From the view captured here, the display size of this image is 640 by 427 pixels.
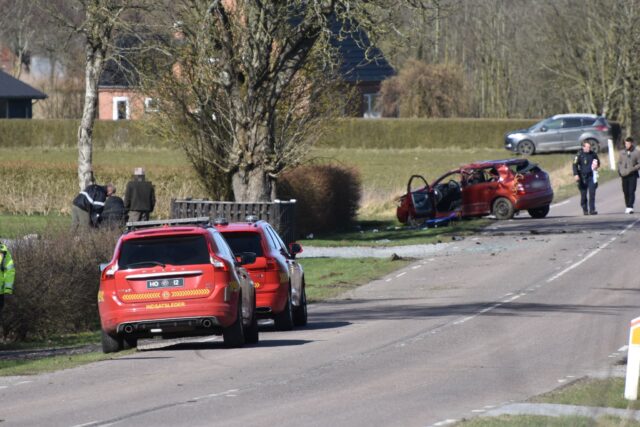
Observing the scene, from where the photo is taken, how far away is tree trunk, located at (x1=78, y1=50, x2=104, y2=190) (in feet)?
117

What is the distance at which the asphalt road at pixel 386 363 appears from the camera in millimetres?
11852

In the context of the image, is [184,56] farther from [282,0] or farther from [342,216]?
[342,216]

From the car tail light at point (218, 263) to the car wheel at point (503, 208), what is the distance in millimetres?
22821

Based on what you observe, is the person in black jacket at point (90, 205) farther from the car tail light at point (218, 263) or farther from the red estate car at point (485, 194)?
the car tail light at point (218, 263)

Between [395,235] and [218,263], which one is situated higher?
[218,263]

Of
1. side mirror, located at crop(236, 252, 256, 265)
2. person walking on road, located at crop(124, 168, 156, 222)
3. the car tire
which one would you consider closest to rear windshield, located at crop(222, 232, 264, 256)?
side mirror, located at crop(236, 252, 256, 265)

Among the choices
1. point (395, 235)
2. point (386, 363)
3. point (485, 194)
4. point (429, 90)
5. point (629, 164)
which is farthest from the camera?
point (429, 90)

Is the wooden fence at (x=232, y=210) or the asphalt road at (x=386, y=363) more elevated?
the wooden fence at (x=232, y=210)

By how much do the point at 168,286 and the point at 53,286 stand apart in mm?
4743

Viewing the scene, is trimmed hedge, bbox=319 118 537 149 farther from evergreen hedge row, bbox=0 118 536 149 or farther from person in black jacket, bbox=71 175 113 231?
person in black jacket, bbox=71 175 113 231

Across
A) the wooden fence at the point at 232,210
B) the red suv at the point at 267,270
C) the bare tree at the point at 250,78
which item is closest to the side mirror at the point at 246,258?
the red suv at the point at 267,270

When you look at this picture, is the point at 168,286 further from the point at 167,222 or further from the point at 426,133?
the point at 426,133

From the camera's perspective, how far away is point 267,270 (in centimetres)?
1934

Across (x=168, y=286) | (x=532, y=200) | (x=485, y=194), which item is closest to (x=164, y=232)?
(x=168, y=286)
